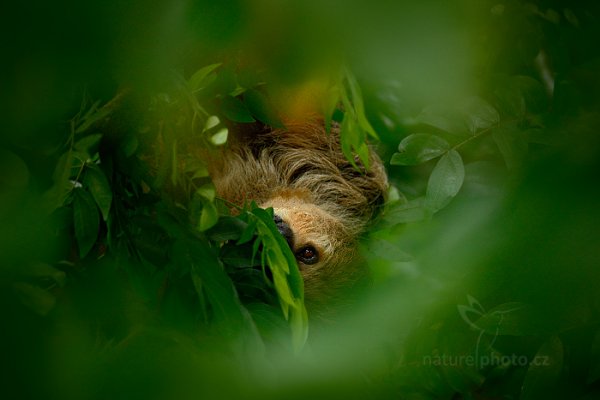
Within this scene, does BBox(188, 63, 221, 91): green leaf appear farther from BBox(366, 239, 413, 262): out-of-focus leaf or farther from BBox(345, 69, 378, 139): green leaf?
BBox(366, 239, 413, 262): out-of-focus leaf

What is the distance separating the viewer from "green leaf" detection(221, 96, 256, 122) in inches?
55.2

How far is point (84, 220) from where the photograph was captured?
109 centimetres

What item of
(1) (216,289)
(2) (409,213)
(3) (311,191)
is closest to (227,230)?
(1) (216,289)

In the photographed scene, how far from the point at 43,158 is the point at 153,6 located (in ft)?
1.27

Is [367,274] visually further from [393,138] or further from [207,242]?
[207,242]

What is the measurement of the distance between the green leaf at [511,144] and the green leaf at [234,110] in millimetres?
537

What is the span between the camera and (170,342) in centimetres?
93

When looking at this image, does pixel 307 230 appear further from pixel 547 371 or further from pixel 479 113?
pixel 547 371

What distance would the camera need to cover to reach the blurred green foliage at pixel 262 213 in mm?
680

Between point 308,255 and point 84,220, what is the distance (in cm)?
134

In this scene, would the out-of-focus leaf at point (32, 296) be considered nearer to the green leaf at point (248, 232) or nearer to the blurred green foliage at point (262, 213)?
the blurred green foliage at point (262, 213)

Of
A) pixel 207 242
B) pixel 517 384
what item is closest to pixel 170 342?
pixel 207 242

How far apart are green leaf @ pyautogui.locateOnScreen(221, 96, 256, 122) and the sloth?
862 millimetres

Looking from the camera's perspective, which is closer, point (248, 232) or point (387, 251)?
point (248, 232)
